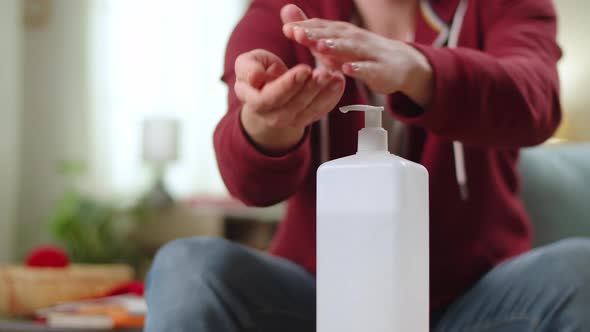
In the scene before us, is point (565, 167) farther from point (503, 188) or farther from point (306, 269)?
point (306, 269)

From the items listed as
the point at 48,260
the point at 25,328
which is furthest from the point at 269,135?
the point at 48,260

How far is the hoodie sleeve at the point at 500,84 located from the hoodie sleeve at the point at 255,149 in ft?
0.32

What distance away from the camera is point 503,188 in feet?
2.58

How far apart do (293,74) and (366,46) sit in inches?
2.6

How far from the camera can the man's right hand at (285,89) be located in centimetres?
40

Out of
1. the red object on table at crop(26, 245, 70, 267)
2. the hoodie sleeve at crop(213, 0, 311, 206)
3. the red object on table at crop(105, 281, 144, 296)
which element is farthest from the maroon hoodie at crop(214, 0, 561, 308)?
the red object on table at crop(26, 245, 70, 267)

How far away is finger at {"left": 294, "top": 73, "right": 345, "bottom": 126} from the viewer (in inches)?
16.1

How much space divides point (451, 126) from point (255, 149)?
156mm

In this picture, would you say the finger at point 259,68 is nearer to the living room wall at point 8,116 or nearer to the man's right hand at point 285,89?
the man's right hand at point 285,89

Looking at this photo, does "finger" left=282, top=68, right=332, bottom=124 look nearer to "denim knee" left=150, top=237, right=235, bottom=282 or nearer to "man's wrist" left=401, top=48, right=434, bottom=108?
"man's wrist" left=401, top=48, right=434, bottom=108

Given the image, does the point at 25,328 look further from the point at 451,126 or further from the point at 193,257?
the point at 451,126

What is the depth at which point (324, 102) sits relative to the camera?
425mm

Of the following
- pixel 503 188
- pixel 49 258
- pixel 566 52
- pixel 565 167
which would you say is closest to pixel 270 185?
pixel 503 188

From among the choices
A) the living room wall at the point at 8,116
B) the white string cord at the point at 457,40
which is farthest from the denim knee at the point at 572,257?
the living room wall at the point at 8,116
